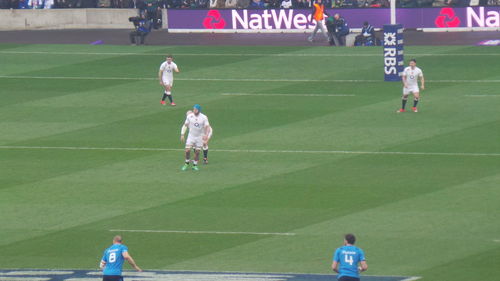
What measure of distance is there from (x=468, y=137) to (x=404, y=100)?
4.74m

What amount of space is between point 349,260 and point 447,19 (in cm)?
4538

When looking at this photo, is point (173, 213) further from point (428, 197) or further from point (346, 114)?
point (346, 114)

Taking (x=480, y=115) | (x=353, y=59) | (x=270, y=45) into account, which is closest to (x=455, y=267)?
(x=480, y=115)

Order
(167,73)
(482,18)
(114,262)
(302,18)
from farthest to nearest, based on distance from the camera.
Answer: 1. (302,18)
2. (482,18)
3. (167,73)
4. (114,262)

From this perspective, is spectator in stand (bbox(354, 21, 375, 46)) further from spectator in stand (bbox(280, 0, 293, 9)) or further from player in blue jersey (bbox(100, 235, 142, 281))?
player in blue jersey (bbox(100, 235, 142, 281))

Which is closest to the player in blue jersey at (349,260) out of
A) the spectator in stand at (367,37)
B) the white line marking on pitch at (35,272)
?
the white line marking on pitch at (35,272)

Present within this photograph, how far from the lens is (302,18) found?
70.3m

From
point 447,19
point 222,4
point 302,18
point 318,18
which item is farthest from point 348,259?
point 222,4

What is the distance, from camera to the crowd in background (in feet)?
226

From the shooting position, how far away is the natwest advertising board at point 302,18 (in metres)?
67.5

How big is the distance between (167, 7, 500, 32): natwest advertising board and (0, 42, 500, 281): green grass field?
5557 mm

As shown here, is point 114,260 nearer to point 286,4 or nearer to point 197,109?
point 197,109

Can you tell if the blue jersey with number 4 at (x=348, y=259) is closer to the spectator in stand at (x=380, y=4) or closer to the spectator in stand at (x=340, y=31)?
the spectator in stand at (x=340, y=31)

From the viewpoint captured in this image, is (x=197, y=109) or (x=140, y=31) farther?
(x=140, y=31)
